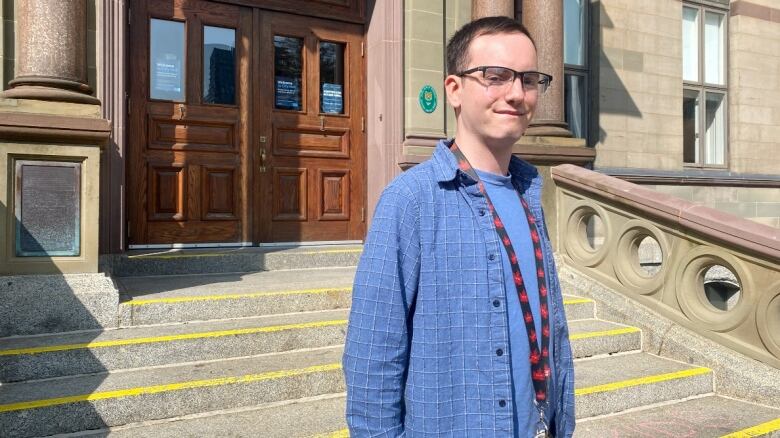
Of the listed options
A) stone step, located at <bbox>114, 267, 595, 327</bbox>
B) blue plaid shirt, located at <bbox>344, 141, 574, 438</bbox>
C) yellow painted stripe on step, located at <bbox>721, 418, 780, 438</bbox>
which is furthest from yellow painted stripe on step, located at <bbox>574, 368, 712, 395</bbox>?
blue plaid shirt, located at <bbox>344, 141, 574, 438</bbox>

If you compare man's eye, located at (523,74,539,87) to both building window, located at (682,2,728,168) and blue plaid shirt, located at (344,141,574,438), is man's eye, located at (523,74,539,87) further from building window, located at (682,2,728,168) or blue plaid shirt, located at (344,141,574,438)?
building window, located at (682,2,728,168)

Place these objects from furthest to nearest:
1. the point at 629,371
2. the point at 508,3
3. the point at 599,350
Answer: the point at 508,3 → the point at 599,350 → the point at 629,371

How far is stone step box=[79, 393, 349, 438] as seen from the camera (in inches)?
128

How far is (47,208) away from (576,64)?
23.4 ft

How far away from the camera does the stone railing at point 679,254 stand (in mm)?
4555

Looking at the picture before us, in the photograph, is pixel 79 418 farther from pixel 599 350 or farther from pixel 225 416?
pixel 599 350

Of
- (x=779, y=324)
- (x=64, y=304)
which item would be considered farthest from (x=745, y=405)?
(x=64, y=304)

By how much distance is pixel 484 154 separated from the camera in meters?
1.66

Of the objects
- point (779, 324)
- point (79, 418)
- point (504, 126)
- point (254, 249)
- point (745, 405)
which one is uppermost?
point (504, 126)

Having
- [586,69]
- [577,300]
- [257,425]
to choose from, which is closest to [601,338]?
[577,300]

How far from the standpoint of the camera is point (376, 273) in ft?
4.90

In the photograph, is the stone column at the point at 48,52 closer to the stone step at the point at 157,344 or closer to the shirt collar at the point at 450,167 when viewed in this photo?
the stone step at the point at 157,344

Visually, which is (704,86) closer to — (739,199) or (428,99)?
(739,199)

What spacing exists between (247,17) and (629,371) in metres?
5.32
